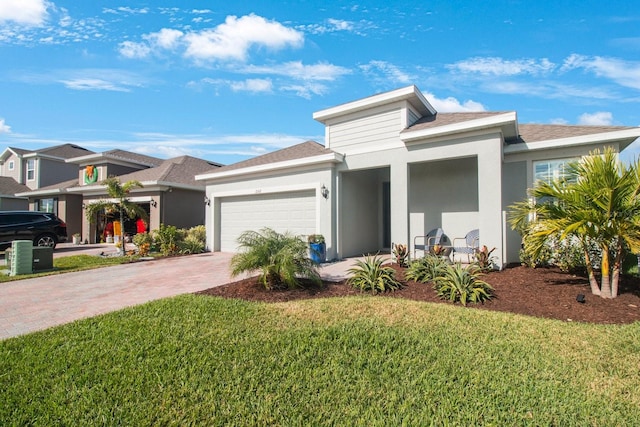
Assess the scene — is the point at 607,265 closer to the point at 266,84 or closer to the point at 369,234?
the point at 369,234

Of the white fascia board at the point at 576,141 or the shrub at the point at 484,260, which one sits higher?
the white fascia board at the point at 576,141

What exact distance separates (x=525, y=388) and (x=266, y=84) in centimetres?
1173

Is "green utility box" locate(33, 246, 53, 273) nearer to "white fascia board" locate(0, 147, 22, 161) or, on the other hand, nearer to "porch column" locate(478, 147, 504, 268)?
"porch column" locate(478, 147, 504, 268)

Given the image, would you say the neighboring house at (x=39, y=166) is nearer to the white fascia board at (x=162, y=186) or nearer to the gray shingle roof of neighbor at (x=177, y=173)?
the gray shingle roof of neighbor at (x=177, y=173)

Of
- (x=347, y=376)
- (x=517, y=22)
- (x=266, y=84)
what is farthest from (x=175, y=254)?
(x=517, y=22)

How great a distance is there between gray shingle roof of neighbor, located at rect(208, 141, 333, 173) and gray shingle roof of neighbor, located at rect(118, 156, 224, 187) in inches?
171

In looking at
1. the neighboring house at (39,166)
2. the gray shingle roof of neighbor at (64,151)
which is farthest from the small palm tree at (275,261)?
the gray shingle roof of neighbor at (64,151)

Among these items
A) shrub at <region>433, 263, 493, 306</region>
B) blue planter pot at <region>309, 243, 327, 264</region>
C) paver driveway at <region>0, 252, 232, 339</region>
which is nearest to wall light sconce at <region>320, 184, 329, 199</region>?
blue planter pot at <region>309, 243, 327, 264</region>

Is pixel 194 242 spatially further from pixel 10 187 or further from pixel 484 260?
pixel 10 187

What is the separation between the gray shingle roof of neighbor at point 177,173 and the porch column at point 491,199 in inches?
527

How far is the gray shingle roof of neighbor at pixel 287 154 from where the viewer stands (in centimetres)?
1165

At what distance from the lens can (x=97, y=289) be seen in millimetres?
7215

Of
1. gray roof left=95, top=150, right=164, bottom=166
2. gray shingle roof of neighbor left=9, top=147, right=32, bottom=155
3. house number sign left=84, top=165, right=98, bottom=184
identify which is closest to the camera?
house number sign left=84, top=165, right=98, bottom=184

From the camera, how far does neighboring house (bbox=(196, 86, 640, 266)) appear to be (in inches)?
326
